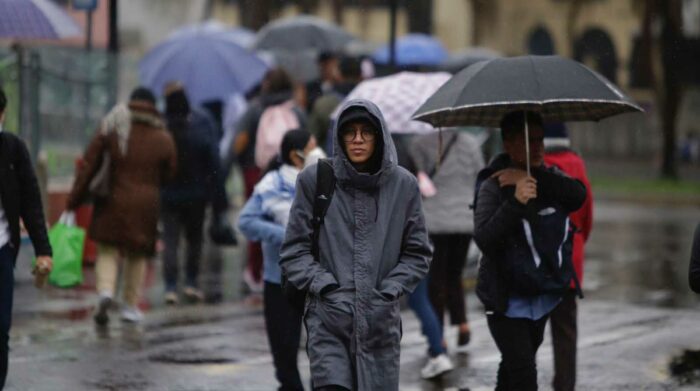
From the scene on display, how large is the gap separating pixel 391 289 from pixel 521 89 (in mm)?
1585

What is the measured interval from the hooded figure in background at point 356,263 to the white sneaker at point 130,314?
5.63 metres

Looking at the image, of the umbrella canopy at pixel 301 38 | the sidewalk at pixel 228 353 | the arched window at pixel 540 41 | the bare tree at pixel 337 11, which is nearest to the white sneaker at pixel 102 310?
the sidewalk at pixel 228 353

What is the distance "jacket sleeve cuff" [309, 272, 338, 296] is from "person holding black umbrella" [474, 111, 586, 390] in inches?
46.4

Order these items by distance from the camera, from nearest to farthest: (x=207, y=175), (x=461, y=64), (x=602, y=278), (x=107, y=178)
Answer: (x=107, y=178) < (x=207, y=175) < (x=602, y=278) < (x=461, y=64)

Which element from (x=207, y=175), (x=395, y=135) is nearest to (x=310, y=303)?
(x=395, y=135)

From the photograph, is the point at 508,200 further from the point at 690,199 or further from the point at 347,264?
the point at 690,199

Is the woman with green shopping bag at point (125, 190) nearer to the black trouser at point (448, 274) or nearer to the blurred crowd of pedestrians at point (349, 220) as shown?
the blurred crowd of pedestrians at point (349, 220)

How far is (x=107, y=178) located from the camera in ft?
37.4

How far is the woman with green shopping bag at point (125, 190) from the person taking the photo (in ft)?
37.5

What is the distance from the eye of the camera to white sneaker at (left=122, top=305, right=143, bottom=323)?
11703 millimetres

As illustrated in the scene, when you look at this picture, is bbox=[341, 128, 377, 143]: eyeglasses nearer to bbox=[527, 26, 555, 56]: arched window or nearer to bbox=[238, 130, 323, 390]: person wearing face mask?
bbox=[238, 130, 323, 390]: person wearing face mask

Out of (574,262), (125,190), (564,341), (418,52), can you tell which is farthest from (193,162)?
(418,52)

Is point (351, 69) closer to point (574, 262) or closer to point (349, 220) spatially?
point (574, 262)

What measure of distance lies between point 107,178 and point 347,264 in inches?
219
